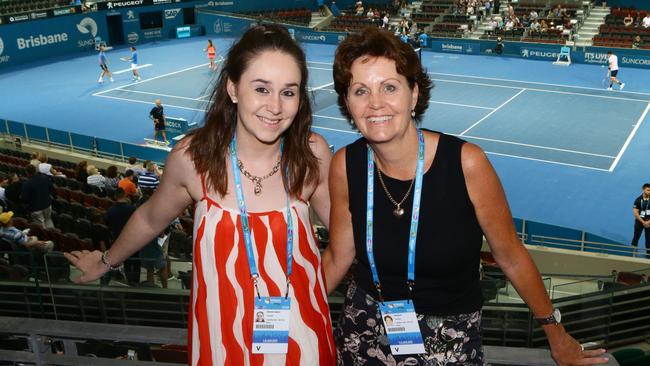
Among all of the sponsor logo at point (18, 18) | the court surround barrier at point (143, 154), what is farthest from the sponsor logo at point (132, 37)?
the court surround barrier at point (143, 154)

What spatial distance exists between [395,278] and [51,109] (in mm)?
22315

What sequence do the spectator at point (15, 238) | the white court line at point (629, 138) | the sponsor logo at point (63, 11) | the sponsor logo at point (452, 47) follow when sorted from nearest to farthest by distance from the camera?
1. the spectator at point (15, 238)
2. the white court line at point (629, 138)
3. the sponsor logo at point (452, 47)
4. the sponsor logo at point (63, 11)

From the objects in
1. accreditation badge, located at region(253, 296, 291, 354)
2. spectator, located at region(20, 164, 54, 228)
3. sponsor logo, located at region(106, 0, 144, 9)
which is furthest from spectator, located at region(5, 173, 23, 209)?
sponsor logo, located at region(106, 0, 144, 9)

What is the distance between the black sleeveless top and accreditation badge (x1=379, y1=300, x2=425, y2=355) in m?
0.06

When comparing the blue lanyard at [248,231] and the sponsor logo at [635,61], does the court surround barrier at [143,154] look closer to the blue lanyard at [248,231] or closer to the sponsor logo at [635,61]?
the blue lanyard at [248,231]

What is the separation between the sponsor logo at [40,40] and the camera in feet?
99.5

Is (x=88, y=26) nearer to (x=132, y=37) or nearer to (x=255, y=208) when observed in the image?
(x=132, y=37)

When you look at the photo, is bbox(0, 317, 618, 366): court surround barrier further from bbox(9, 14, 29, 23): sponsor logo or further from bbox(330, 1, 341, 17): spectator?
bbox(330, 1, 341, 17): spectator

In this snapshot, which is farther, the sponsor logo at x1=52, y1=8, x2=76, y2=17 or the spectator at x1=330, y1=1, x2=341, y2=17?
the spectator at x1=330, y1=1, x2=341, y2=17

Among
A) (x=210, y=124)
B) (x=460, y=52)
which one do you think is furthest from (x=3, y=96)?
(x=210, y=124)

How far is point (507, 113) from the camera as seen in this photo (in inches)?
819

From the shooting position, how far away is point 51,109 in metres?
22.7

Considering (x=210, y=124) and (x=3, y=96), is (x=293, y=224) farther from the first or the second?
(x=3, y=96)

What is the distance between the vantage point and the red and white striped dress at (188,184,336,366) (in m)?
2.71
